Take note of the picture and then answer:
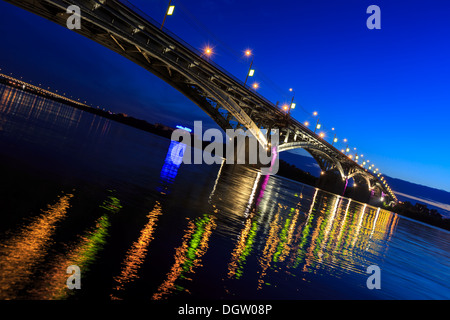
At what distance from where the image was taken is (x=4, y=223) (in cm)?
418

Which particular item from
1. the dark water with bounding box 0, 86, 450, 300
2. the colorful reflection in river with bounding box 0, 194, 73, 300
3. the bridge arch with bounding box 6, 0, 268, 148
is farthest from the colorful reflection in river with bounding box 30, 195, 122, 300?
the bridge arch with bounding box 6, 0, 268, 148

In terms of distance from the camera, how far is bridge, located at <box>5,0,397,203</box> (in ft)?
80.4

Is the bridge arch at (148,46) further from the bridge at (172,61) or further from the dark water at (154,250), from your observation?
the dark water at (154,250)

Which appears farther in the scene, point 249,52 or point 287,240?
point 249,52

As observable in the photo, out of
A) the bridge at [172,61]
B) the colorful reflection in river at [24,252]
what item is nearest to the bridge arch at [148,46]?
the bridge at [172,61]

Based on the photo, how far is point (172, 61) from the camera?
32625mm

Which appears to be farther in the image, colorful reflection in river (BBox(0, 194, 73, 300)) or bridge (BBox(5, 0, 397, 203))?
bridge (BBox(5, 0, 397, 203))

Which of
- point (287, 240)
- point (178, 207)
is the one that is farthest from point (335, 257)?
point (178, 207)

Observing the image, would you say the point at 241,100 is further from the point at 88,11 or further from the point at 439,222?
the point at 439,222

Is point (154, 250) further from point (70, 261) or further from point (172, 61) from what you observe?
point (172, 61)

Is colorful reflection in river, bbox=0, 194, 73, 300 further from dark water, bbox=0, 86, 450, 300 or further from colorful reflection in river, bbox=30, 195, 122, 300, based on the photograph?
colorful reflection in river, bbox=30, 195, 122, 300

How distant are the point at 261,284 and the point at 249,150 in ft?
171

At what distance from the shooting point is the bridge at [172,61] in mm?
24500

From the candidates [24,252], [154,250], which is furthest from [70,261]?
[154,250]
